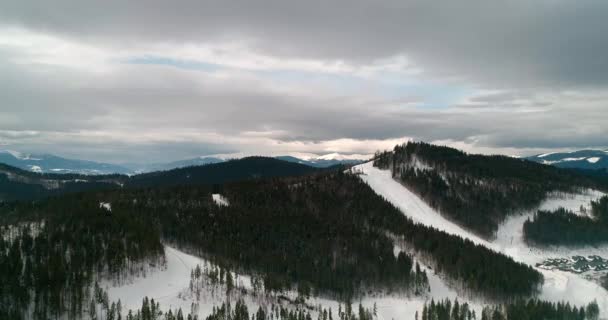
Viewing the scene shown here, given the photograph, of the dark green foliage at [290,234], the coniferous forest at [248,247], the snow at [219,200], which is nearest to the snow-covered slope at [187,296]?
the coniferous forest at [248,247]

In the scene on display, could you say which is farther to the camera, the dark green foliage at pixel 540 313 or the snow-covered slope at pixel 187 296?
the dark green foliage at pixel 540 313

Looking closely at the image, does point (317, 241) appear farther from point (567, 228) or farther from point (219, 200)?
point (567, 228)

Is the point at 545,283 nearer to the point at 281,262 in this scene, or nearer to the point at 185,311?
the point at 281,262

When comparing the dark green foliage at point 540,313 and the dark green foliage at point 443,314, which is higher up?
the dark green foliage at point 540,313

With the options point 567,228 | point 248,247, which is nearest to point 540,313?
point 248,247

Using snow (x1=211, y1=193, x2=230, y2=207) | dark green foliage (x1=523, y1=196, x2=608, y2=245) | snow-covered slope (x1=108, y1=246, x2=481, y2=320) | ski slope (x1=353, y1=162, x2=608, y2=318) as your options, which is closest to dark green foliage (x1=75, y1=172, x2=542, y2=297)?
snow (x1=211, y1=193, x2=230, y2=207)

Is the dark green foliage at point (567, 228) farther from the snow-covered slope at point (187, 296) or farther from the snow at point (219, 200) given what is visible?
the snow at point (219, 200)

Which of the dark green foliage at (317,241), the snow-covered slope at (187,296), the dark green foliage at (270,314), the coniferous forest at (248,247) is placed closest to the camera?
the dark green foliage at (270,314)
